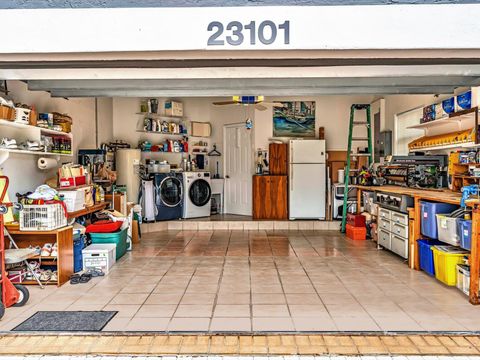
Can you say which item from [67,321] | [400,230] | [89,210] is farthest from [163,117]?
[67,321]

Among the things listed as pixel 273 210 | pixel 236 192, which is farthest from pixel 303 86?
pixel 236 192

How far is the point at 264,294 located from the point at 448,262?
195cm

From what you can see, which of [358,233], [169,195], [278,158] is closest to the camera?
[358,233]

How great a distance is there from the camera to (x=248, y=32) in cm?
277

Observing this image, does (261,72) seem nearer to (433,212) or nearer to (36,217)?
(433,212)

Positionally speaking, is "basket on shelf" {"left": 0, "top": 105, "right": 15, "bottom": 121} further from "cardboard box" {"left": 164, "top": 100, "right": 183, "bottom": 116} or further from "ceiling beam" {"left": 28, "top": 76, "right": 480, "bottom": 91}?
"cardboard box" {"left": 164, "top": 100, "right": 183, "bottom": 116}

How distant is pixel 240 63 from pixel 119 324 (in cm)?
228

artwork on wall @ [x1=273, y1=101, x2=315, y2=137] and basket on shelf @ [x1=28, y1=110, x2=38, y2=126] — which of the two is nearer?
basket on shelf @ [x1=28, y1=110, x2=38, y2=126]

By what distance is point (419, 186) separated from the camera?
614 cm

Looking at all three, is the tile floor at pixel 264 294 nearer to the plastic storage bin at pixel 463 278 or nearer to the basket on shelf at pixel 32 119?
the plastic storage bin at pixel 463 278

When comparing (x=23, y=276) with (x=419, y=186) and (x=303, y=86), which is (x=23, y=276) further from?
(x=419, y=186)

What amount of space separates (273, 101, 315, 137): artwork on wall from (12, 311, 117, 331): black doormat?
6696mm

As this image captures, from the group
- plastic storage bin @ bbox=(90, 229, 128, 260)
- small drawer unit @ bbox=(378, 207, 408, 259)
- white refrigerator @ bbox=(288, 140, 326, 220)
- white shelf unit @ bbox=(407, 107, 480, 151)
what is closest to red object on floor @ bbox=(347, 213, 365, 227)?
small drawer unit @ bbox=(378, 207, 408, 259)

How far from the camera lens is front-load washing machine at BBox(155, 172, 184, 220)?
8.56 metres
